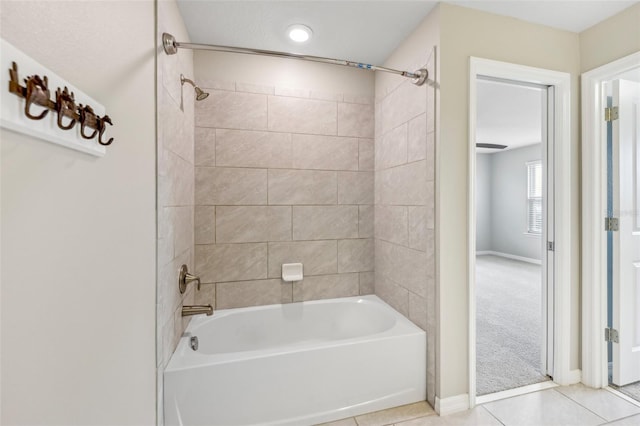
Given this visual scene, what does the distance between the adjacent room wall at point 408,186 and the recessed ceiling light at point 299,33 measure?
0.72 meters

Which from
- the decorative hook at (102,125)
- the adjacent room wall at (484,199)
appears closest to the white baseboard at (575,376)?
the decorative hook at (102,125)

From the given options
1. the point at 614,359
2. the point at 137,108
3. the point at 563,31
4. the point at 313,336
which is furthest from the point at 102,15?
the point at 614,359

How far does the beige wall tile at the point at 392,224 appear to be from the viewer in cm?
207

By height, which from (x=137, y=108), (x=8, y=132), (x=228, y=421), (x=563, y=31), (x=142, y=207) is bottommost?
(x=228, y=421)

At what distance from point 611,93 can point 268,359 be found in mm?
2800

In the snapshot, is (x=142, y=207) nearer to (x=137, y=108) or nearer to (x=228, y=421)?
(x=137, y=108)

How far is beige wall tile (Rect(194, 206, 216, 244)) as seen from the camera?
2.16 m

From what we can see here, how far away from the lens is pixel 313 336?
234cm

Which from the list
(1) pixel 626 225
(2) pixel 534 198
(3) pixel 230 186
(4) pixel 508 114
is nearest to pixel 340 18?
(3) pixel 230 186

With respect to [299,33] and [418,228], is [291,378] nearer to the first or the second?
[418,228]

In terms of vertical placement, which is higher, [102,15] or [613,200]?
[102,15]

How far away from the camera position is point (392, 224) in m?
2.24

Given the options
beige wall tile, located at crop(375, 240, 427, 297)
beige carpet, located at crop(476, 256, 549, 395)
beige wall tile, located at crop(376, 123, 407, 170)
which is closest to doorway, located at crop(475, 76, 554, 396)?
beige carpet, located at crop(476, 256, 549, 395)

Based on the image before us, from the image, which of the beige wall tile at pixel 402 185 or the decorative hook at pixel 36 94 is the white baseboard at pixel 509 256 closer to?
the beige wall tile at pixel 402 185
